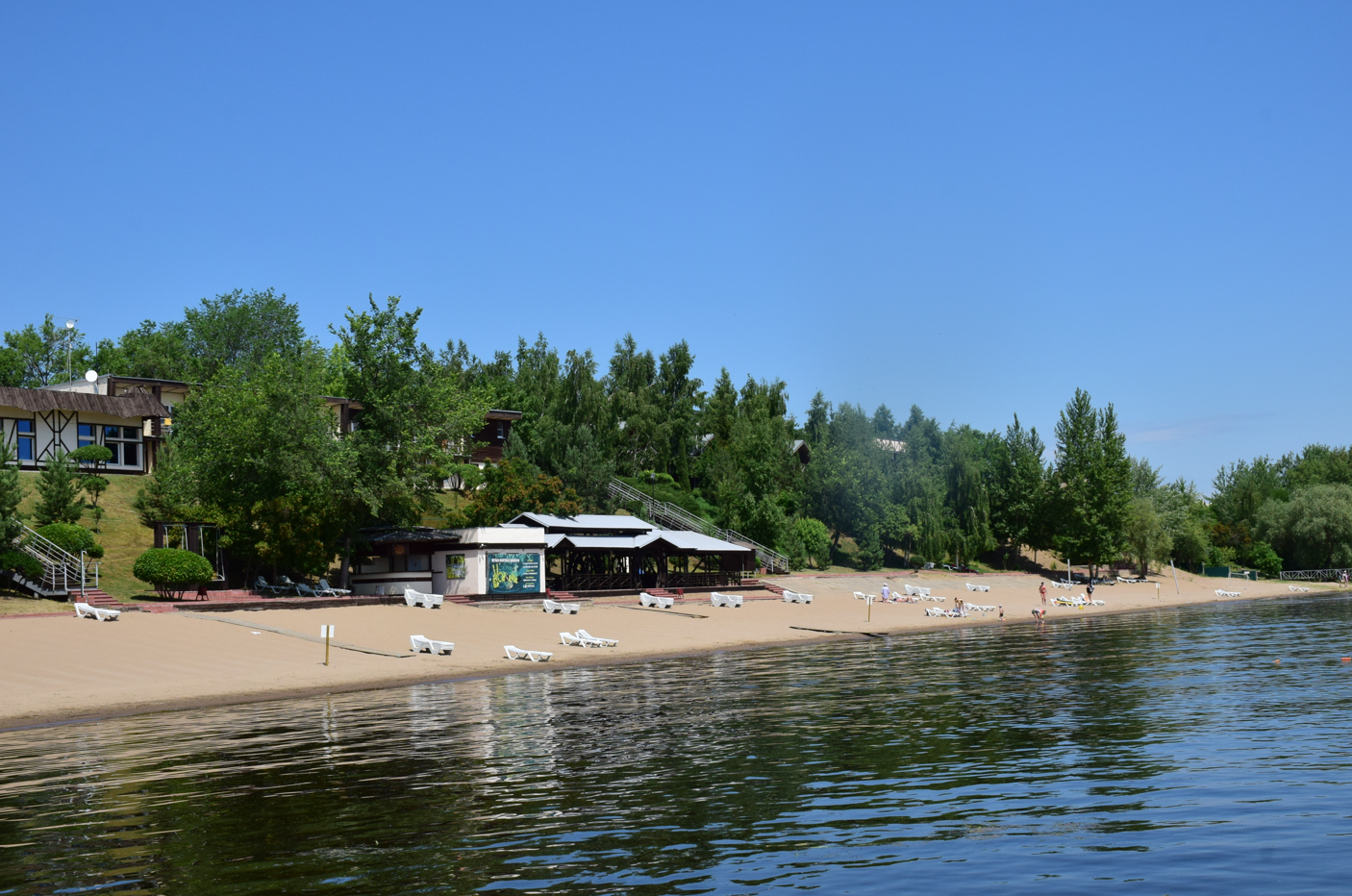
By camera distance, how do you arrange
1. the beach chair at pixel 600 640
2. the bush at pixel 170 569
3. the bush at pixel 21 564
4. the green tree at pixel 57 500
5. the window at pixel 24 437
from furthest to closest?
1. the window at pixel 24 437
2. the green tree at pixel 57 500
3. the bush at pixel 170 569
4. the bush at pixel 21 564
5. the beach chair at pixel 600 640

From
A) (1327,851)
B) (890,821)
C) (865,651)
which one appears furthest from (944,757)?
(865,651)

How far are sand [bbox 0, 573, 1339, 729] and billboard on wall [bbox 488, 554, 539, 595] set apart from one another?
361 centimetres

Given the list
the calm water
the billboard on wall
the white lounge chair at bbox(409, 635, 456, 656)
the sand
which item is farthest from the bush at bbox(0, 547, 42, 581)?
the calm water

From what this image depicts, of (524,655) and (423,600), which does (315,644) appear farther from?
(423,600)

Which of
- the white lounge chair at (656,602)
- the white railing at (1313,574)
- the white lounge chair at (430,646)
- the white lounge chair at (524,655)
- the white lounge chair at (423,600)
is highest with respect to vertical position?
the white lounge chair at (423,600)

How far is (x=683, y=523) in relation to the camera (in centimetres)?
7762

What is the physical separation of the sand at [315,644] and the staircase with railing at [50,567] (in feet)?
17.7

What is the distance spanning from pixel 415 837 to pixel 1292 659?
1104 inches

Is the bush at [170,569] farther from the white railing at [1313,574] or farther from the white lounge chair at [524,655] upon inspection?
the white railing at [1313,574]

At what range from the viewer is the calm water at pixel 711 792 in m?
10.2

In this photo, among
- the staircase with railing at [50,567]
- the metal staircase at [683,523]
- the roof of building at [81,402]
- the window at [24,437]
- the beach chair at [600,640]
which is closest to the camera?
the beach chair at [600,640]

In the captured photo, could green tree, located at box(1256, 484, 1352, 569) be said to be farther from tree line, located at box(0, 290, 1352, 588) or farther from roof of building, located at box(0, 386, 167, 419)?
roof of building, located at box(0, 386, 167, 419)

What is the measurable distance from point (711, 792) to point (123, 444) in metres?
63.9

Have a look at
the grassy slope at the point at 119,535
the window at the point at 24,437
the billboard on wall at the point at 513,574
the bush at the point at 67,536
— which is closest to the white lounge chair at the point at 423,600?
the billboard on wall at the point at 513,574
